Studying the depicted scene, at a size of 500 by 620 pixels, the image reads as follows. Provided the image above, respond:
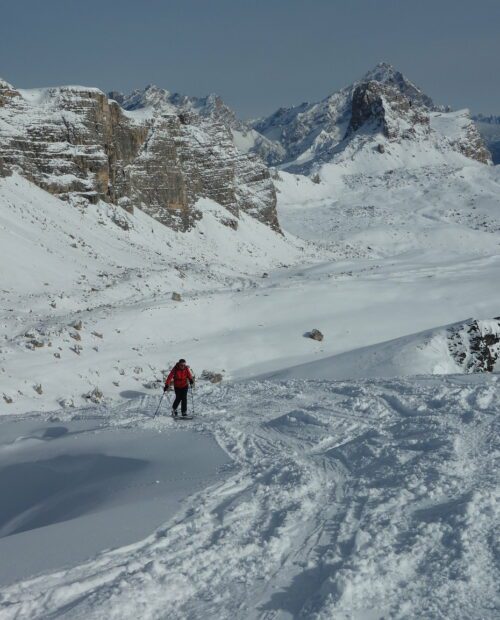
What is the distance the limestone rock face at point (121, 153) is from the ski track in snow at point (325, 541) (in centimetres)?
3538

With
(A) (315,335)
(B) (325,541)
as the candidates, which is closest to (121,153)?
(A) (315,335)

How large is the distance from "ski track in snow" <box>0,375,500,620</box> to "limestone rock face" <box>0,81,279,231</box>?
35383 millimetres

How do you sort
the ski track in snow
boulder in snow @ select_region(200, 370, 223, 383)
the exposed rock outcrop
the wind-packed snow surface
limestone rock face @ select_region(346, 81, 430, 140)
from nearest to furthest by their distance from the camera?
the ski track in snow, the wind-packed snow surface, the exposed rock outcrop, boulder in snow @ select_region(200, 370, 223, 383), limestone rock face @ select_region(346, 81, 430, 140)

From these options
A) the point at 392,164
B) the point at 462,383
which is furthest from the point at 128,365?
the point at 392,164

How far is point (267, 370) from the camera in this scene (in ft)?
76.6

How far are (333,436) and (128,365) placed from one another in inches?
507

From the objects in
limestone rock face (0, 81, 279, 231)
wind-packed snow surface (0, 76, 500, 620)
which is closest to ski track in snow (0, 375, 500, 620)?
wind-packed snow surface (0, 76, 500, 620)

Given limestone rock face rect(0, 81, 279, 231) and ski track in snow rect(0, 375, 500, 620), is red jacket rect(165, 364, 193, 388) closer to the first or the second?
ski track in snow rect(0, 375, 500, 620)

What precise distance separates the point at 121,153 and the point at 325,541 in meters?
44.4

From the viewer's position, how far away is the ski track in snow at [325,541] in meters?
5.29

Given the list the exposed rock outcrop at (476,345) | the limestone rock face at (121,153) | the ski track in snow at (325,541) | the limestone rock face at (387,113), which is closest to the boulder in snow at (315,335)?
the exposed rock outcrop at (476,345)

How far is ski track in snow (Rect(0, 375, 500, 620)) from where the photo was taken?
5293 millimetres

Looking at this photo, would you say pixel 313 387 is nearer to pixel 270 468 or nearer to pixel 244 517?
pixel 270 468

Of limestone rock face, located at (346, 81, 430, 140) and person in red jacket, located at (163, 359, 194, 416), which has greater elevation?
limestone rock face, located at (346, 81, 430, 140)
